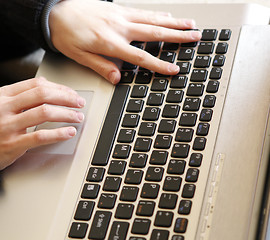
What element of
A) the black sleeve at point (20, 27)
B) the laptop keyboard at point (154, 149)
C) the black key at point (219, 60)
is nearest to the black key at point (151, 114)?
the laptop keyboard at point (154, 149)

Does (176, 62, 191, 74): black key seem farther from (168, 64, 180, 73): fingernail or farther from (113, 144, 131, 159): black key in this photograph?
(113, 144, 131, 159): black key

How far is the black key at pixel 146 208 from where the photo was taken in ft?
1.62

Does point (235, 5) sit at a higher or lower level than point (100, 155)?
higher

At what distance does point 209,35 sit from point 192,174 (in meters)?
0.23

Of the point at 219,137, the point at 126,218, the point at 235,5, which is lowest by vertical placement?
the point at 126,218

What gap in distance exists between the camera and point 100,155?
568mm

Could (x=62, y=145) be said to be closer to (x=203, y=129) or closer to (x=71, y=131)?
(x=71, y=131)

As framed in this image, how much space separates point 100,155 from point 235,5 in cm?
30

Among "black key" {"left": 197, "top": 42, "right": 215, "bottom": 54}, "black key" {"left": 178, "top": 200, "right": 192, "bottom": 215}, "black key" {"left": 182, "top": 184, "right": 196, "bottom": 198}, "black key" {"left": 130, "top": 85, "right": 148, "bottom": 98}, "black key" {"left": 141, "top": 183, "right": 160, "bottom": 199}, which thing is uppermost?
"black key" {"left": 197, "top": 42, "right": 215, "bottom": 54}

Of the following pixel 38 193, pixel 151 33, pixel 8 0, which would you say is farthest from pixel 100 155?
pixel 8 0

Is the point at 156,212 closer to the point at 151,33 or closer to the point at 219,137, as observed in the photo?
the point at 219,137

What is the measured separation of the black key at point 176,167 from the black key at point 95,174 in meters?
0.09

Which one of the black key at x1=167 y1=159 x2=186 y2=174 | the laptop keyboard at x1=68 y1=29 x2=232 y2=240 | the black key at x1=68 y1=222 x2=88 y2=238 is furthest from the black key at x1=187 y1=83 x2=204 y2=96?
the black key at x1=68 y1=222 x2=88 y2=238

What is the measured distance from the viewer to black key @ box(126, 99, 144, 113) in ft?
1.96
